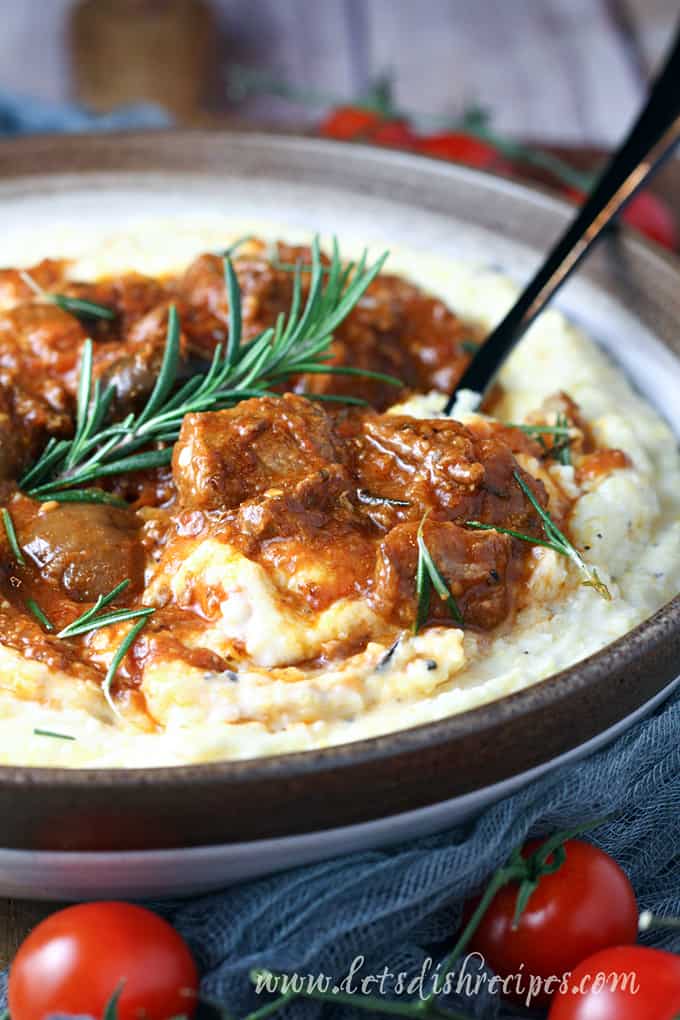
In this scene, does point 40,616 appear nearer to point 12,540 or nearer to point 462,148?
point 12,540

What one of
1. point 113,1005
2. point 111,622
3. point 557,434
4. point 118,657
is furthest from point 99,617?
point 557,434

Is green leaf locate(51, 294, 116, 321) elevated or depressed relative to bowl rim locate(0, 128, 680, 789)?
depressed

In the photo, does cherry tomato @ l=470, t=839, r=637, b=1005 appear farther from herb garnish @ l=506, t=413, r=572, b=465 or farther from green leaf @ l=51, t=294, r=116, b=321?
green leaf @ l=51, t=294, r=116, b=321

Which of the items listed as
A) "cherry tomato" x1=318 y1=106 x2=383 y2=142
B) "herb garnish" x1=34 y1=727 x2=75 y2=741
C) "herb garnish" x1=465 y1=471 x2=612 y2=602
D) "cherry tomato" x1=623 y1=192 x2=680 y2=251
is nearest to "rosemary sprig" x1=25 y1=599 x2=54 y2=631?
"herb garnish" x1=34 y1=727 x2=75 y2=741

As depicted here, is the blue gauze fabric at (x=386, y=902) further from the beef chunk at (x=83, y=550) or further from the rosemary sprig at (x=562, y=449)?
the rosemary sprig at (x=562, y=449)

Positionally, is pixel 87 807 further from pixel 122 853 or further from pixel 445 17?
pixel 445 17
